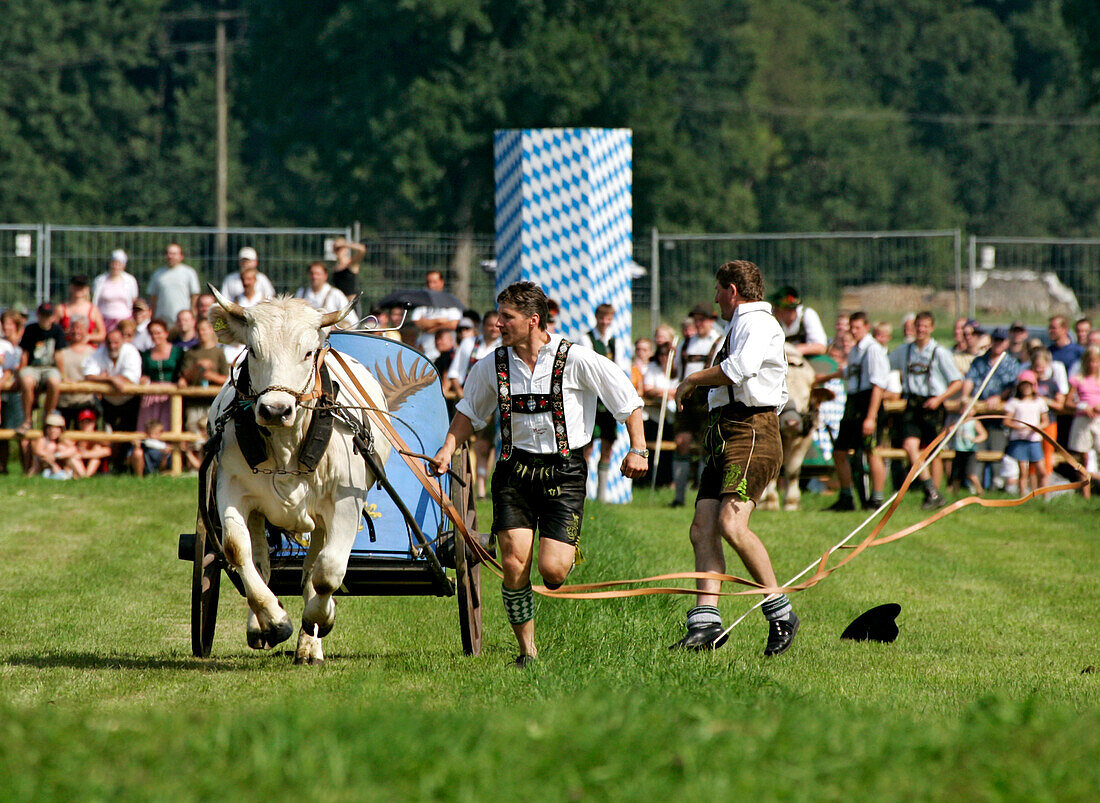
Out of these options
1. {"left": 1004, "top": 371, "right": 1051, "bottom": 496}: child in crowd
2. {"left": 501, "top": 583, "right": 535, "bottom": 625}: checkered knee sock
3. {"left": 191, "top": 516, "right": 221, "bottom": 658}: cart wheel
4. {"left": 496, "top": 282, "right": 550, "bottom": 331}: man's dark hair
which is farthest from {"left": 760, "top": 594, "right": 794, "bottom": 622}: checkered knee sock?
{"left": 1004, "top": 371, "right": 1051, "bottom": 496}: child in crowd

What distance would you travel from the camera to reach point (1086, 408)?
1702 cm

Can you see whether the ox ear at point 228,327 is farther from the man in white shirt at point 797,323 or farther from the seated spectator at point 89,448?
the seated spectator at point 89,448

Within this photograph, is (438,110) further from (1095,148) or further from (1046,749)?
(1095,148)

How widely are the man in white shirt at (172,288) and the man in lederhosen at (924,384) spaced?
921cm

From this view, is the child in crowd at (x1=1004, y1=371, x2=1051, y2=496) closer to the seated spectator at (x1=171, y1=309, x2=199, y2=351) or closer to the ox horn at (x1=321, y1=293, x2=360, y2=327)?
the seated spectator at (x1=171, y1=309, x2=199, y2=351)

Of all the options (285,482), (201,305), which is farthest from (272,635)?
(201,305)

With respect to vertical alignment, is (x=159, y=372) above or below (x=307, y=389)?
below

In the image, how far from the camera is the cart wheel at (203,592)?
7.50 m

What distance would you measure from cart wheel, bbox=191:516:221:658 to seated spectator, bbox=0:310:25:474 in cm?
1003

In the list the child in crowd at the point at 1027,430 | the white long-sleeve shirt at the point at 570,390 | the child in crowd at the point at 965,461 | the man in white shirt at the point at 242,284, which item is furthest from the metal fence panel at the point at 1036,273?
the white long-sleeve shirt at the point at 570,390

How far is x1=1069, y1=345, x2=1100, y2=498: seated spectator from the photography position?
17.1m

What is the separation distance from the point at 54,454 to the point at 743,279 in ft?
36.5

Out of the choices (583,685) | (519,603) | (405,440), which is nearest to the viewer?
(583,685)

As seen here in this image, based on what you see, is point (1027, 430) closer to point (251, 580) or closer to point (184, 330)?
point (184, 330)
